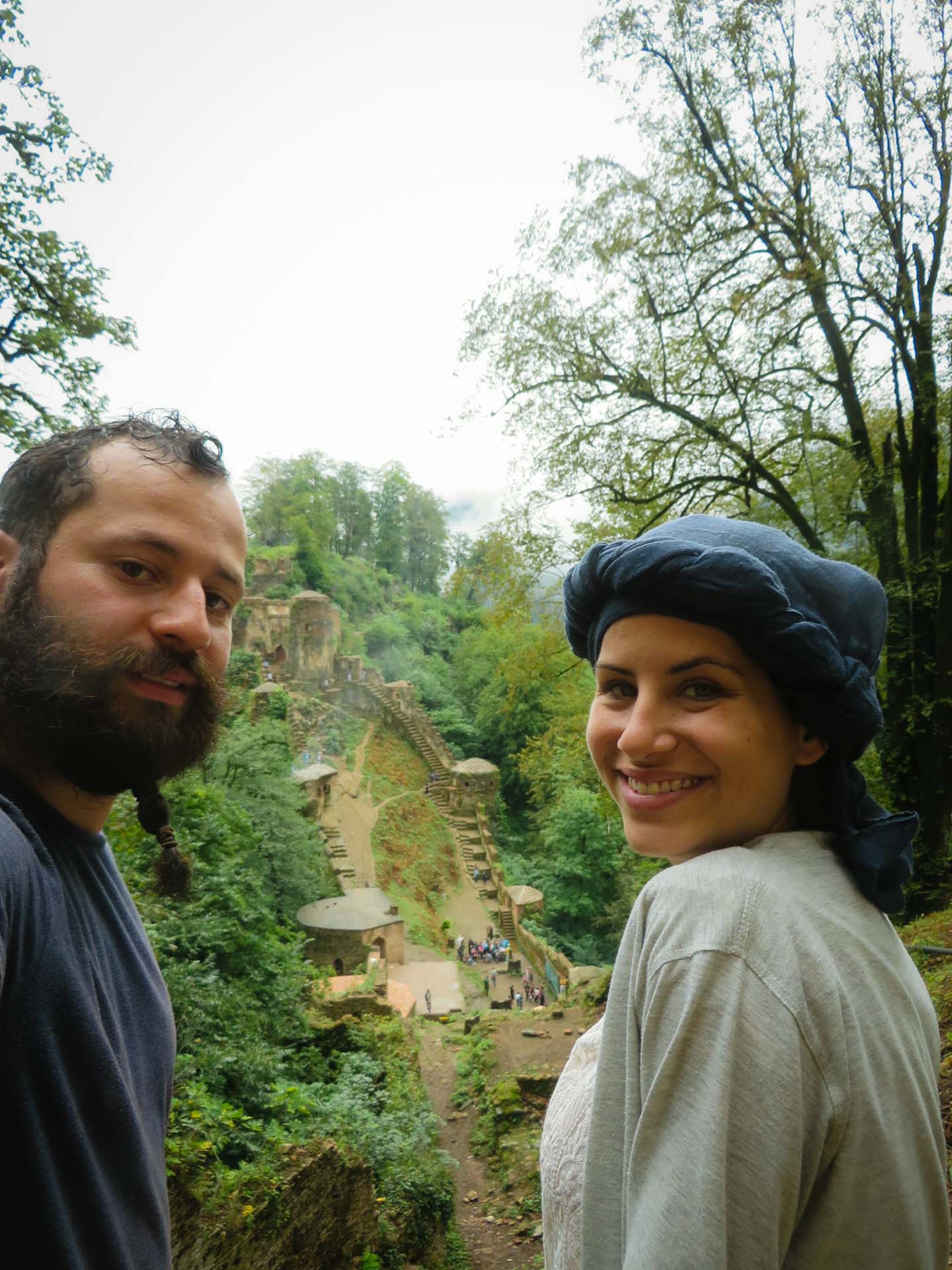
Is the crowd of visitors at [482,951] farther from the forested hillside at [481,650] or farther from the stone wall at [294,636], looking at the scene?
the stone wall at [294,636]

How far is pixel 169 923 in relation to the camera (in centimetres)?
702

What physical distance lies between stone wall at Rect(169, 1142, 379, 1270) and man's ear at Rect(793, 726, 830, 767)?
12.0 feet

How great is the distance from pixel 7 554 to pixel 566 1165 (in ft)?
4.69

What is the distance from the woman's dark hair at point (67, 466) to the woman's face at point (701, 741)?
0.91 metres

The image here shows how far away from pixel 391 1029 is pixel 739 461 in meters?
8.28

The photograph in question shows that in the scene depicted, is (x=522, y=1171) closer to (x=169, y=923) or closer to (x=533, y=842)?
(x=169, y=923)

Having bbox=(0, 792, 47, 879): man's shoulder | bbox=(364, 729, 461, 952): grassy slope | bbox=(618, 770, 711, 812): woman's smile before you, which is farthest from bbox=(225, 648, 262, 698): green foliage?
bbox=(618, 770, 711, 812): woman's smile

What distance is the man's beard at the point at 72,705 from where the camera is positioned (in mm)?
1112

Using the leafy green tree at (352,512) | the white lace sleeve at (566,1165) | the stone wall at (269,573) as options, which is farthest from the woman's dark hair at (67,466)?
the leafy green tree at (352,512)

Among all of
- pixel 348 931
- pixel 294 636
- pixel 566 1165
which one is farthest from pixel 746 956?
pixel 294 636

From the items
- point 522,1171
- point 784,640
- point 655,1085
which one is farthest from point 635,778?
point 522,1171

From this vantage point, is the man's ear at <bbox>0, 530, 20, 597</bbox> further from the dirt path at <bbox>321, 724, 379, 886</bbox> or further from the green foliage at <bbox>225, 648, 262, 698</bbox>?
the green foliage at <bbox>225, 648, 262, 698</bbox>

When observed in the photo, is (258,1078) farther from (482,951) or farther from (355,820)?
(355,820)

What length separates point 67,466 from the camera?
4.18 feet
